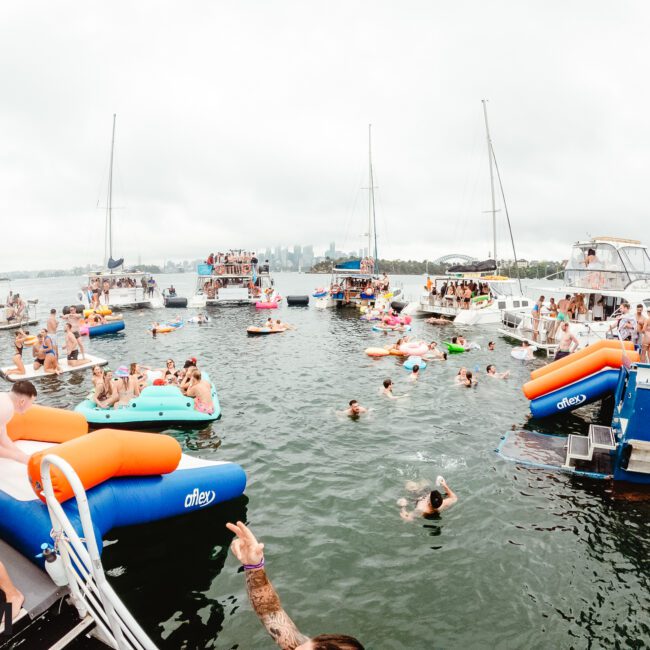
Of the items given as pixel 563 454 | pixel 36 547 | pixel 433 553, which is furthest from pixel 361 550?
pixel 563 454

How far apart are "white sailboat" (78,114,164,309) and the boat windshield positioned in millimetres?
36418

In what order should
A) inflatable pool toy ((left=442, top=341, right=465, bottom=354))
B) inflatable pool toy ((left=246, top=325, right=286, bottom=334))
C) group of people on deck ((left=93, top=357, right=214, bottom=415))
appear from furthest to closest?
inflatable pool toy ((left=246, top=325, right=286, bottom=334)), inflatable pool toy ((left=442, top=341, right=465, bottom=354)), group of people on deck ((left=93, top=357, right=214, bottom=415))

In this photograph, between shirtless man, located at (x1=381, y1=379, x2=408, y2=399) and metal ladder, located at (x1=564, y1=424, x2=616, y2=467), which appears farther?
shirtless man, located at (x1=381, y1=379, x2=408, y2=399)

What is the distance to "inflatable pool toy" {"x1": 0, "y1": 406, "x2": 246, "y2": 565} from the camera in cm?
491

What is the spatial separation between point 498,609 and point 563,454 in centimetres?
558

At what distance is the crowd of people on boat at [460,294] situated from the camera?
1312 inches

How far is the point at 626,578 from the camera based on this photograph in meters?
6.22

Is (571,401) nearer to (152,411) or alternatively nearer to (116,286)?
(152,411)

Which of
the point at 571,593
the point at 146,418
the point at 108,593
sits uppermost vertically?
the point at 108,593

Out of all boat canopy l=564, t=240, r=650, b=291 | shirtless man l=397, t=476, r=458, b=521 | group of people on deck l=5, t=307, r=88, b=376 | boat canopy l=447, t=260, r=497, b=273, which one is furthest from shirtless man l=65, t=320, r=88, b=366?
boat canopy l=447, t=260, r=497, b=273

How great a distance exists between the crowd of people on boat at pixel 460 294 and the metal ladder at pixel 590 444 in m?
23.5

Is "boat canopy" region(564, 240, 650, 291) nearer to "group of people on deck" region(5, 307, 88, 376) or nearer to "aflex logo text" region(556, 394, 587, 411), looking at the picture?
"aflex logo text" region(556, 394, 587, 411)

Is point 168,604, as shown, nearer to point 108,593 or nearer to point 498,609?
point 108,593

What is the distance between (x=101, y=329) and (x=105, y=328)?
→ 10.3 inches
